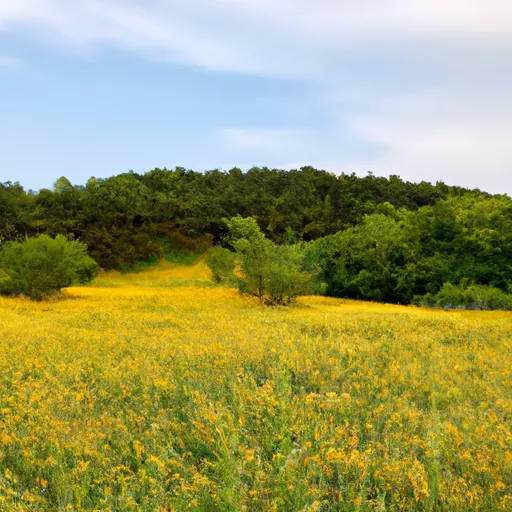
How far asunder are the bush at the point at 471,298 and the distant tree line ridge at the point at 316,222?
30 cm

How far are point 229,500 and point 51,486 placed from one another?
188 cm

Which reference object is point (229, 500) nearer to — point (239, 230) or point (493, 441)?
point (493, 441)

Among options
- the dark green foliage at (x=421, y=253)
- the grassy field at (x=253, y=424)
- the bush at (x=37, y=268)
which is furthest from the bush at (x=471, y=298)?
the bush at (x=37, y=268)

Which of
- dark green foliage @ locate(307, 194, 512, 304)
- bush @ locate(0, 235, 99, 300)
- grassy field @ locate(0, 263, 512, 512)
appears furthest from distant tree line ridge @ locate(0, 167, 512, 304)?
grassy field @ locate(0, 263, 512, 512)

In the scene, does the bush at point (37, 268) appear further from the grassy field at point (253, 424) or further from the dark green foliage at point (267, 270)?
the grassy field at point (253, 424)

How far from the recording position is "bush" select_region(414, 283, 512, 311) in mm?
26497

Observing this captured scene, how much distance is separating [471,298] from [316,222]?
21933 millimetres

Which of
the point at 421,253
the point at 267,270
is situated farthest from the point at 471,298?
the point at 267,270

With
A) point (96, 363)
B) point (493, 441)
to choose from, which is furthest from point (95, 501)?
point (96, 363)

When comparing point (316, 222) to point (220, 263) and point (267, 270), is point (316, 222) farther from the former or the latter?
point (267, 270)

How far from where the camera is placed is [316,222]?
4781cm

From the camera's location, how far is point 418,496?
3910mm

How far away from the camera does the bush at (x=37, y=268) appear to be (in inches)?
945

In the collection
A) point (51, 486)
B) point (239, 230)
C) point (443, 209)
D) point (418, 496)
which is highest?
point (443, 209)
